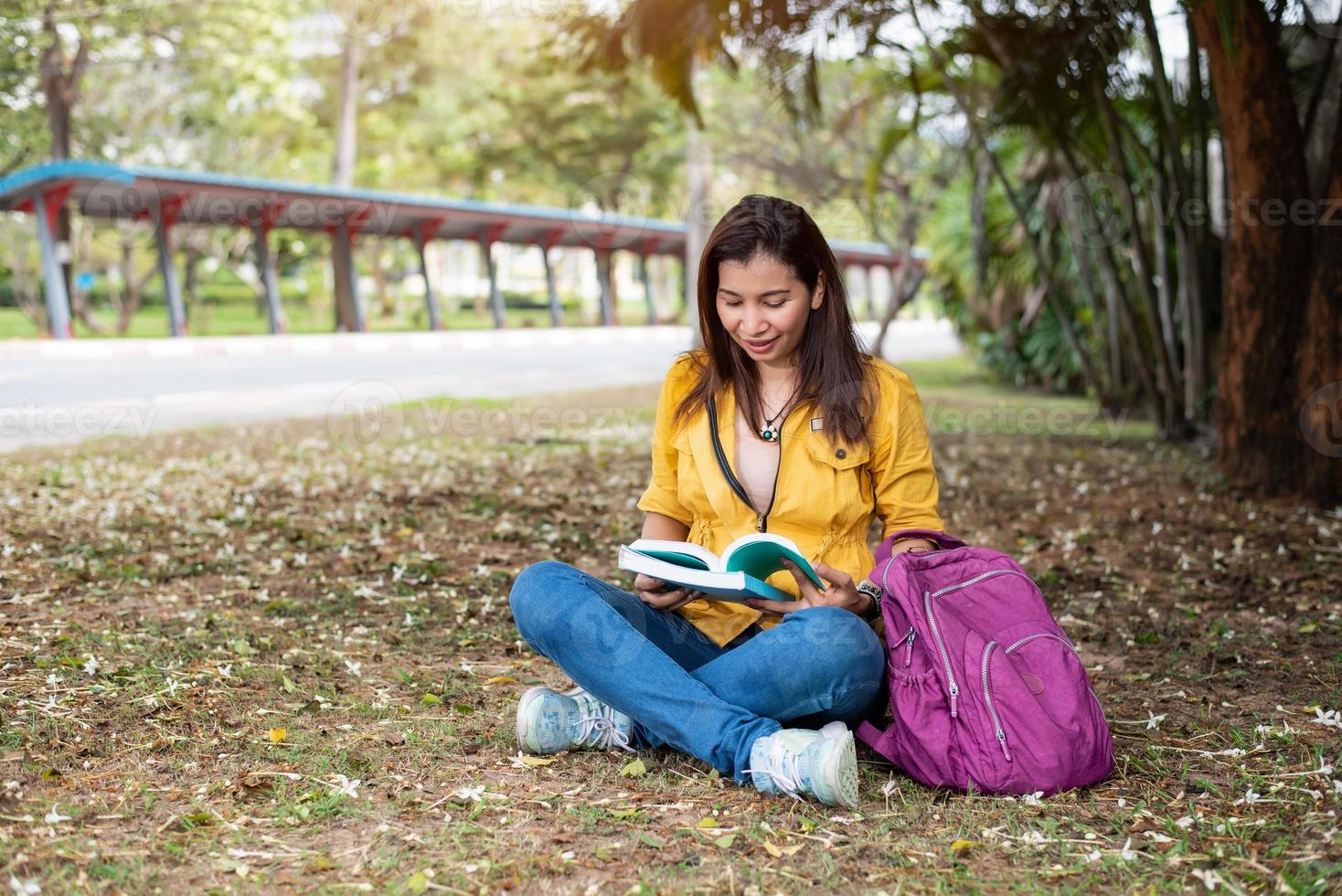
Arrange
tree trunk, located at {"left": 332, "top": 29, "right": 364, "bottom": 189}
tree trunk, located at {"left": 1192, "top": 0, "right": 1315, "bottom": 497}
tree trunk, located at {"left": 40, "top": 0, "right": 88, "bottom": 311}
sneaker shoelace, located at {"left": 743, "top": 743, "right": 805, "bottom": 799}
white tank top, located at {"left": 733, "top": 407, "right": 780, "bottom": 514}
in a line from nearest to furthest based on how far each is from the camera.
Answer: sneaker shoelace, located at {"left": 743, "top": 743, "right": 805, "bottom": 799} < white tank top, located at {"left": 733, "top": 407, "right": 780, "bottom": 514} < tree trunk, located at {"left": 1192, "top": 0, "right": 1315, "bottom": 497} < tree trunk, located at {"left": 40, "top": 0, "right": 88, "bottom": 311} < tree trunk, located at {"left": 332, "top": 29, "right": 364, "bottom": 189}

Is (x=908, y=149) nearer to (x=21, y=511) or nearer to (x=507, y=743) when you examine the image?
(x=21, y=511)

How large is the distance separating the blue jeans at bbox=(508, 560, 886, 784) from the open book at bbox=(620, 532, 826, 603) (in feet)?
0.39

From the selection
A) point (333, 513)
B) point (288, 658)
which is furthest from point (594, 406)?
point (288, 658)

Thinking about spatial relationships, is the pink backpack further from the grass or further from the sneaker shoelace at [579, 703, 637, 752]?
the sneaker shoelace at [579, 703, 637, 752]

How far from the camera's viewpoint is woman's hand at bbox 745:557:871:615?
2674mm

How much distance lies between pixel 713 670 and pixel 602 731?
0.38 metres

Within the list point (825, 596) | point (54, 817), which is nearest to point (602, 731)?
point (825, 596)

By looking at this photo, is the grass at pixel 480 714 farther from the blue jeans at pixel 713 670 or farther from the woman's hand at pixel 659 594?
the woman's hand at pixel 659 594

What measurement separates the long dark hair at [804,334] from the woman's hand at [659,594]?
1.46ft

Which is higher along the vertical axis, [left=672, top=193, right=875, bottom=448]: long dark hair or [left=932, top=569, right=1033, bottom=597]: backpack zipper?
[left=672, top=193, right=875, bottom=448]: long dark hair

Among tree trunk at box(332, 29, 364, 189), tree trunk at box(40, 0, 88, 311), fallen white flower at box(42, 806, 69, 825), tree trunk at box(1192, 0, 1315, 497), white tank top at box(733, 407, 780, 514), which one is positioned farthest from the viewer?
tree trunk at box(332, 29, 364, 189)

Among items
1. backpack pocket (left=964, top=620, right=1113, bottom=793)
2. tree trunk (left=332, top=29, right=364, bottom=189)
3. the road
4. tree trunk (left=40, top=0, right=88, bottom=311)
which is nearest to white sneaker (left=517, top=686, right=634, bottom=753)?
backpack pocket (left=964, top=620, right=1113, bottom=793)

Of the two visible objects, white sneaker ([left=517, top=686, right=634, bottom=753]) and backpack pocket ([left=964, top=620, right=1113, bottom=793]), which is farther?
white sneaker ([left=517, top=686, right=634, bottom=753])

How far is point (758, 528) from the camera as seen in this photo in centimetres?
289
